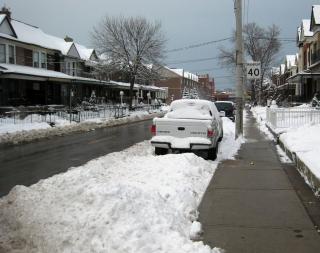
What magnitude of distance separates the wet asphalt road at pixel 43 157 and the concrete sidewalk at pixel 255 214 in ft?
13.9

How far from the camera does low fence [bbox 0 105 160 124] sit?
28.0 meters

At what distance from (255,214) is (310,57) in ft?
149

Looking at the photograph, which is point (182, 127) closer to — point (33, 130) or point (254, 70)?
point (254, 70)

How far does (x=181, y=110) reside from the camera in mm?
14531

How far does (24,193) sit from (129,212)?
279cm

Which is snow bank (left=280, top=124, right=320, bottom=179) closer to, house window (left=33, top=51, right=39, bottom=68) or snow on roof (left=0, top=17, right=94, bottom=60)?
snow on roof (left=0, top=17, right=94, bottom=60)

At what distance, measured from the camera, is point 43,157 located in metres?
15.0

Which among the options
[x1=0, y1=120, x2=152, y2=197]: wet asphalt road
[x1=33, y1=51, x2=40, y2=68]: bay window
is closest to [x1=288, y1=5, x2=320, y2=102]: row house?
[x1=33, y1=51, x2=40, y2=68]: bay window

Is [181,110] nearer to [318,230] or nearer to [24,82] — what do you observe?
[318,230]

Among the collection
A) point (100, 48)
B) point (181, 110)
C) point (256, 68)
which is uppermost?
point (100, 48)

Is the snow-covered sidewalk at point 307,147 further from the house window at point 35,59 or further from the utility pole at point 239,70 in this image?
the house window at point 35,59

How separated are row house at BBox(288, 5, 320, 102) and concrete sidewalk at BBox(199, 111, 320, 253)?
3315 cm

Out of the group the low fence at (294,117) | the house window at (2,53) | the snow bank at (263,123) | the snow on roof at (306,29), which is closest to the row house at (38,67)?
the house window at (2,53)

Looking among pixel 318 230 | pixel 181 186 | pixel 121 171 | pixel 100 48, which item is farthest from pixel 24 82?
pixel 318 230
